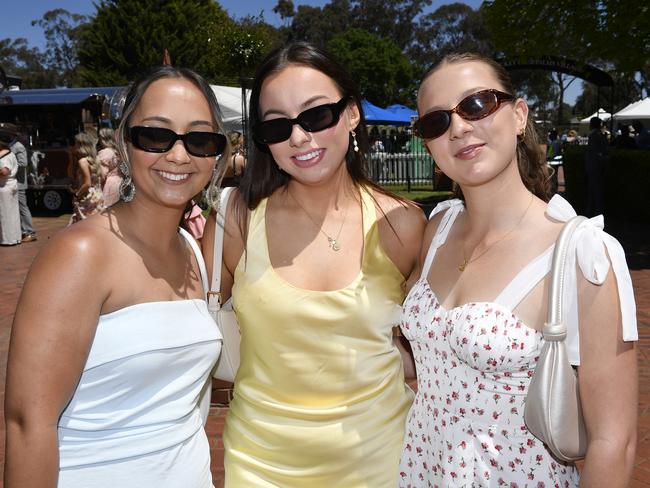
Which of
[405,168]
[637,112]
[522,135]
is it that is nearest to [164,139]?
[522,135]

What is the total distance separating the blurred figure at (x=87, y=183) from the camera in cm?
771

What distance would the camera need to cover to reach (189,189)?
2.13m

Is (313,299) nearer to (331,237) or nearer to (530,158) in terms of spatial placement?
(331,237)

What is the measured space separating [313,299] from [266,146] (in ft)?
2.52

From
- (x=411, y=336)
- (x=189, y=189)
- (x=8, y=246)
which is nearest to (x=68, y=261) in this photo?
(x=189, y=189)

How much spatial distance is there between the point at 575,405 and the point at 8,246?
41.6 feet

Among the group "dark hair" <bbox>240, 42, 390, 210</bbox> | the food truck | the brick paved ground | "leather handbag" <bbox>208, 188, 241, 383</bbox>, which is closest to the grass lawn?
the brick paved ground

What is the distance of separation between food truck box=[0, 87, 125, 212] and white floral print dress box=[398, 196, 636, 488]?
16.7 m

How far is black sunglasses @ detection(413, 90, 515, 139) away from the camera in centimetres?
201

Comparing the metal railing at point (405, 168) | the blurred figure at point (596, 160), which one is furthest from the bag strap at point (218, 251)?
the metal railing at point (405, 168)

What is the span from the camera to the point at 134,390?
1.83 meters

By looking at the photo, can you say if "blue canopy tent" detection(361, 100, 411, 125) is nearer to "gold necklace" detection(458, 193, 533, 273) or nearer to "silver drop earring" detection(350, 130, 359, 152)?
"silver drop earring" detection(350, 130, 359, 152)

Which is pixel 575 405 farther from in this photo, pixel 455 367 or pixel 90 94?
pixel 90 94

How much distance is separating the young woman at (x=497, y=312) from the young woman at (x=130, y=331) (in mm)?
738
